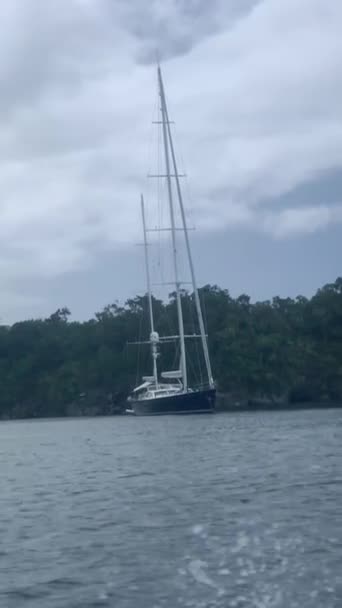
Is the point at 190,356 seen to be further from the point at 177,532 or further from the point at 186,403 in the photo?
the point at 177,532

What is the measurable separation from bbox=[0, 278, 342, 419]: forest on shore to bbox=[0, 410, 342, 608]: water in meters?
69.5

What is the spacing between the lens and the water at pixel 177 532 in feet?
46.4

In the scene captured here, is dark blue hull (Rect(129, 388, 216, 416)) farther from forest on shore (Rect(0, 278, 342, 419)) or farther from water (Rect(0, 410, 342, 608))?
water (Rect(0, 410, 342, 608))

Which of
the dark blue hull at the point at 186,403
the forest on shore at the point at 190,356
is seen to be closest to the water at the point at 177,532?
the dark blue hull at the point at 186,403

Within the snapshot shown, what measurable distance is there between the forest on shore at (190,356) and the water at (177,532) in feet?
228

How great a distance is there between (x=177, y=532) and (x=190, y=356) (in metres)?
84.5

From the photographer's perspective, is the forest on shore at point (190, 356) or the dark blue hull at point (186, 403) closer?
the dark blue hull at point (186, 403)

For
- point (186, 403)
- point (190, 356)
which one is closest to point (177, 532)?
point (186, 403)

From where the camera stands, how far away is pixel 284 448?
34.4 m

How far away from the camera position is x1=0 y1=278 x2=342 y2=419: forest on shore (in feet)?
346

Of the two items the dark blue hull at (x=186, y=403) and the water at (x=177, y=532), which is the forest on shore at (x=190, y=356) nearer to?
the dark blue hull at (x=186, y=403)

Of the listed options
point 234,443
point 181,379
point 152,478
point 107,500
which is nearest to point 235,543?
point 107,500

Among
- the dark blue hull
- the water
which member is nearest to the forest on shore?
the dark blue hull

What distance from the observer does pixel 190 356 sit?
10262cm
